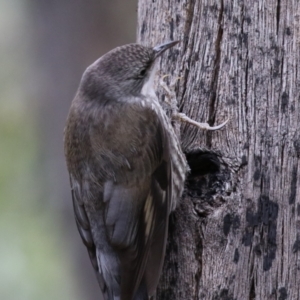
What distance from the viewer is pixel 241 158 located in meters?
3.43

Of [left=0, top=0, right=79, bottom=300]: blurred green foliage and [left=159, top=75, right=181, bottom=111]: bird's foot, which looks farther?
[left=0, top=0, right=79, bottom=300]: blurred green foliage

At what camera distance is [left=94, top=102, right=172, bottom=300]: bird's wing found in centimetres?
339

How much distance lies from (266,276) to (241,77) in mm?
1039

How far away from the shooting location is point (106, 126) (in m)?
3.58

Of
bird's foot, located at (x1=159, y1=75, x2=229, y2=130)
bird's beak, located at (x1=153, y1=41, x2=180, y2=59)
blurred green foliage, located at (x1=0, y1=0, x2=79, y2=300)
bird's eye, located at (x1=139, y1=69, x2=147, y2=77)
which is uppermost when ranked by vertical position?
bird's beak, located at (x1=153, y1=41, x2=180, y2=59)

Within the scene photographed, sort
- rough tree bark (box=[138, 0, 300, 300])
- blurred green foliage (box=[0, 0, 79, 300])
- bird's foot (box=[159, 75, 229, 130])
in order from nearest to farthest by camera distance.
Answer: rough tree bark (box=[138, 0, 300, 300])
bird's foot (box=[159, 75, 229, 130])
blurred green foliage (box=[0, 0, 79, 300])

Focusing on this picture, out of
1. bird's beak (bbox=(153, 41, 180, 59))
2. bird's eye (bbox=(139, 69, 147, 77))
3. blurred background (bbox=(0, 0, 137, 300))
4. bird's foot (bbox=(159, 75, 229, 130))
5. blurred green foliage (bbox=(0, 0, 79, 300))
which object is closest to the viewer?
bird's foot (bbox=(159, 75, 229, 130))

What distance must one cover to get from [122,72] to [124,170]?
605 millimetres

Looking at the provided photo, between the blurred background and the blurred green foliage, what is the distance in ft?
0.03

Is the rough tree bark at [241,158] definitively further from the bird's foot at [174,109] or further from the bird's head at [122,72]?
the bird's head at [122,72]

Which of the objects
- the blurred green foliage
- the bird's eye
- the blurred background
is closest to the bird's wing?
the bird's eye

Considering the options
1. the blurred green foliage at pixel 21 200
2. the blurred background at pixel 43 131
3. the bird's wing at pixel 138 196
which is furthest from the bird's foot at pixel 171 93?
the blurred green foliage at pixel 21 200

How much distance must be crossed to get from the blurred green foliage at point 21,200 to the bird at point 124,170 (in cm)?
291

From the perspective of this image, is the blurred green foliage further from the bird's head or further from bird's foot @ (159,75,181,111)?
bird's foot @ (159,75,181,111)
